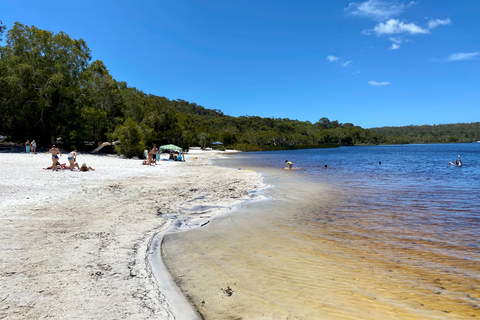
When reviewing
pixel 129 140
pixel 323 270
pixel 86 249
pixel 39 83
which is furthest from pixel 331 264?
pixel 39 83

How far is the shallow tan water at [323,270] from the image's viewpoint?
3.88 m

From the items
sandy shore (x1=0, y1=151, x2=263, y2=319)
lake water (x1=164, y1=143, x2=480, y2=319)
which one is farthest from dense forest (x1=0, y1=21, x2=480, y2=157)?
lake water (x1=164, y1=143, x2=480, y2=319)

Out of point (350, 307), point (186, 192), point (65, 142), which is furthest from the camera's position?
point (65, 142)

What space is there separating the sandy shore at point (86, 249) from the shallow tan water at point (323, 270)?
647mm

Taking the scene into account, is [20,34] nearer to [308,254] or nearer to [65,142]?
[65,142]

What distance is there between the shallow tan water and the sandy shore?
65 cm

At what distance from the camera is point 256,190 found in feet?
49.2

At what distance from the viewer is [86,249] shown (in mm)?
5438

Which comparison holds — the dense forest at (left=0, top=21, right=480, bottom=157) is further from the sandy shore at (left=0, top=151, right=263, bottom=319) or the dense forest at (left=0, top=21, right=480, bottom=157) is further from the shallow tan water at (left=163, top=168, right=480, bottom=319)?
the shallow tan water at (left=163, top=168, right=480, bottom=319)

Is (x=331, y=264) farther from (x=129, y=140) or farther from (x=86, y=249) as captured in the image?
(x=129, y=140)

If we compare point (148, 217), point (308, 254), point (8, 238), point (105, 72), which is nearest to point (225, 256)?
point (308, 254)

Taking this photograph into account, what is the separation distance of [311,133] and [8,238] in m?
189

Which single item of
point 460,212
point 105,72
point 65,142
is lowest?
point 460,212

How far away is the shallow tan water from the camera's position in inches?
153
